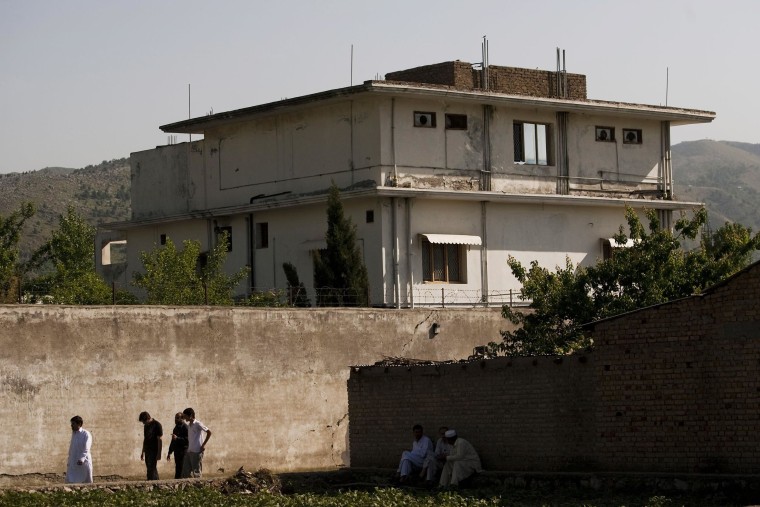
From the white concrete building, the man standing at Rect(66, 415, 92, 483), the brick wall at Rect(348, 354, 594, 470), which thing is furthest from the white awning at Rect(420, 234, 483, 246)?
the man standing at Rect(66, 415, 92, 483)

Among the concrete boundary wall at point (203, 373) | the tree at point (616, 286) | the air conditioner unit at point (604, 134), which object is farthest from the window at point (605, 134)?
the tree at point (616, 286)

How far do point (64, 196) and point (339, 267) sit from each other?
314 ft

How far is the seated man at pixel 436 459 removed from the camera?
24.8 metres

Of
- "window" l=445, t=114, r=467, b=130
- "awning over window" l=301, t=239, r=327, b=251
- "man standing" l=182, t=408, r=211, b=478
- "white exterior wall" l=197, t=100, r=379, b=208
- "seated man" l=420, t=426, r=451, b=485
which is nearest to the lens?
"seated man" l=420, t=426, r=451, b=485

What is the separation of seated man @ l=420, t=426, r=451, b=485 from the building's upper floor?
620 inches

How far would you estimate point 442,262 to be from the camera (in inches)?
1617

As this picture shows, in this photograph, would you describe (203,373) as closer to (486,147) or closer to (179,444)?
(179,444)

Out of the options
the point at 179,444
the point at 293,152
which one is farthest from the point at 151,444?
the point at 293,152

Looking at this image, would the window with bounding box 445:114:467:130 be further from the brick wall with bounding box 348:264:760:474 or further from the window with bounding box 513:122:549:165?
the brick wall with bounding box 348:264:760:474

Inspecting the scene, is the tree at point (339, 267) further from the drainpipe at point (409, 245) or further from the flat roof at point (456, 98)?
the flat roof at point (456, 98)

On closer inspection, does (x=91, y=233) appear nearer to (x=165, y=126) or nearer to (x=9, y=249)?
(x=9, y=249)

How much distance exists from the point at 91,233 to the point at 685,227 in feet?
128

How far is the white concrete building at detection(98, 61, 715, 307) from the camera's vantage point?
40.0 meters

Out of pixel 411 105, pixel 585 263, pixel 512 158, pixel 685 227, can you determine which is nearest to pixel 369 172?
pixel 411 105
